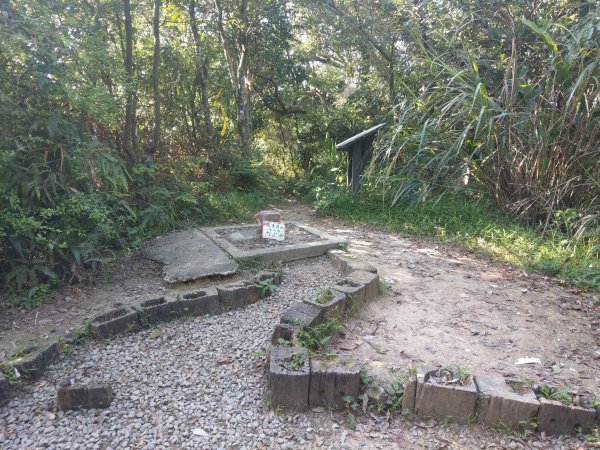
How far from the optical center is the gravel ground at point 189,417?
1.67m

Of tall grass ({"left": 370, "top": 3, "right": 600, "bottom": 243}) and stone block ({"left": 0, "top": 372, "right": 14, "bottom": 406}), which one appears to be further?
tall grass ({"left": 370, "top": 3, "right": 600, "bottom": 243})

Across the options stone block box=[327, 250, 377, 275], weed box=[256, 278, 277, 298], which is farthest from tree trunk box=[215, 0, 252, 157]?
weed box=[256, 278, 277, 298]

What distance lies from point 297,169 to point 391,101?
238 centimetres

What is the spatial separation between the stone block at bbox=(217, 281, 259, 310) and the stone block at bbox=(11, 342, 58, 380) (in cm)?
99

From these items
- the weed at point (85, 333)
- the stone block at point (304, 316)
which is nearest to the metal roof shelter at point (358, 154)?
the stone block at point (304, 316)

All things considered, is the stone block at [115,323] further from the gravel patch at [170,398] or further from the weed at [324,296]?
the weed at [324,296]

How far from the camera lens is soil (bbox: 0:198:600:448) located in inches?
86.0

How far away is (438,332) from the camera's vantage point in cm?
250

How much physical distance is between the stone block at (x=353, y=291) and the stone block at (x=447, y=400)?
88cm

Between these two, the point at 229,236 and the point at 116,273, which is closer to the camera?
the point at 116,273

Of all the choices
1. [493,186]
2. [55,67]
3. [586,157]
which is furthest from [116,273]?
[586,157]

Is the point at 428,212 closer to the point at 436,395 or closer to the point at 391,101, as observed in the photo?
the point at 391,101

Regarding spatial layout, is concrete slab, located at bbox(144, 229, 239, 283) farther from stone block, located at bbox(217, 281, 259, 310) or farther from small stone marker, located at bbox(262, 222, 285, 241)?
small stone marker, located at bbox(262, 222, 285, 241)

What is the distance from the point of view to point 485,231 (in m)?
4.32
